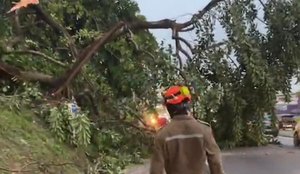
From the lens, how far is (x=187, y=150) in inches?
167

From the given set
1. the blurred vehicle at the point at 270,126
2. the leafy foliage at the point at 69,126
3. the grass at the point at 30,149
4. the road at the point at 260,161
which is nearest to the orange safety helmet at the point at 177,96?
the grass at the point at 30,149

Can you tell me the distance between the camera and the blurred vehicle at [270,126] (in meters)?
17.6

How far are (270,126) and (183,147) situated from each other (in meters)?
14.7

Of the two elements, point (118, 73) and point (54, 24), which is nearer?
→ point (54, 24)

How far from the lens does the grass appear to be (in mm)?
7684

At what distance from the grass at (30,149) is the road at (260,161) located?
2.37 metres

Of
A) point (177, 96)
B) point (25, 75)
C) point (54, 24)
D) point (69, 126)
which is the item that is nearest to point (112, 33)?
point (54, 24)

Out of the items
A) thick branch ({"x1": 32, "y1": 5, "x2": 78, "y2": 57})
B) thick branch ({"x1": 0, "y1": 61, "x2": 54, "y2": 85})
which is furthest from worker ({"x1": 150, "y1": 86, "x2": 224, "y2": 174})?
thick branch ({"x1": 32, "y1": 5, "x2": 78, "y2": 57})

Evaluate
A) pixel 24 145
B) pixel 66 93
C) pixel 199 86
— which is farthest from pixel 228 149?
pixel 24 145

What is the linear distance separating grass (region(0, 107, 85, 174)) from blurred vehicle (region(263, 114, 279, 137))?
9134 mm

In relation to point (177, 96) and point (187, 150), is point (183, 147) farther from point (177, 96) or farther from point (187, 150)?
point (177, 96)

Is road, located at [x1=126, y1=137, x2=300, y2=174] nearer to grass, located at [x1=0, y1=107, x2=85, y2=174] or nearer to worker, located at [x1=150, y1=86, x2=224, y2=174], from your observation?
grass, located at [x1=0, y1=107, x2=85, y2=174]

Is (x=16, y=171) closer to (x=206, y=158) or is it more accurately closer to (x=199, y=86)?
(x=206, y=158)

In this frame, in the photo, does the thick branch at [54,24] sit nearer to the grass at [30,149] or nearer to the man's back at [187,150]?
the grass at [30,149]
